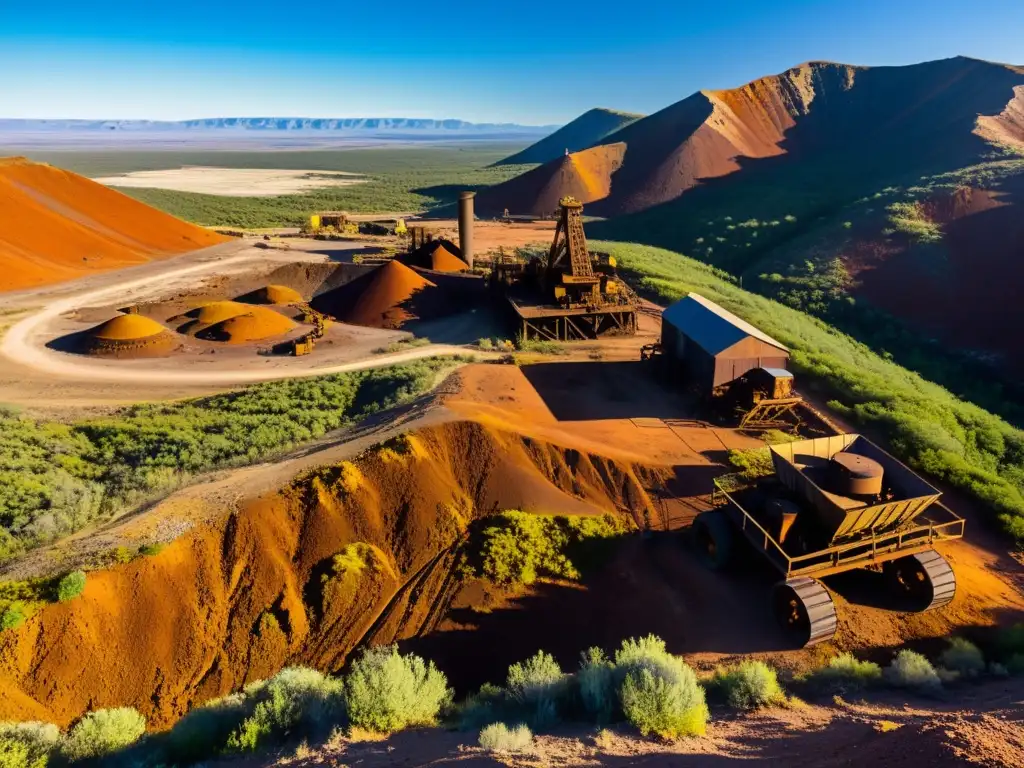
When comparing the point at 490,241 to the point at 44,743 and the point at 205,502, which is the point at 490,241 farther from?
the point at 44,743

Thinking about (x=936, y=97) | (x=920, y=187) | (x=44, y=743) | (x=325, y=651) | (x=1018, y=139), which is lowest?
(x=325, y=651)

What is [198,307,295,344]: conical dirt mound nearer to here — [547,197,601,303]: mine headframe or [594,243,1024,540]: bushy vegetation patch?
[547,197,601,303]: mine headframe

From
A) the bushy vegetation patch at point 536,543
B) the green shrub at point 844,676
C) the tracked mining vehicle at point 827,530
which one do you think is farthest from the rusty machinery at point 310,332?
the green shrub at point 844,676

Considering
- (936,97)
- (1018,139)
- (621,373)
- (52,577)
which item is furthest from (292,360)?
(936,97)

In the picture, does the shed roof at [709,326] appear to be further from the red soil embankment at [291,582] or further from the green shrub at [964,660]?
the green shrub at [964,660]

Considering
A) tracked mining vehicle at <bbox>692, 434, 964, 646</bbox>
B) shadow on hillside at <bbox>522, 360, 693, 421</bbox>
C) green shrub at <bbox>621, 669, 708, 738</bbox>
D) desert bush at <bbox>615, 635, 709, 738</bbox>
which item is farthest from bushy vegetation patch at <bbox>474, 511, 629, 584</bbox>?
shadow on hillside at <bbox>522, 360, 693, 421</bbox>

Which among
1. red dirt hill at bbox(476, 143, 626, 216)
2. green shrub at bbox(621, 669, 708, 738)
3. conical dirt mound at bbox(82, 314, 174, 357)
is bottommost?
conical dirt mound at bbox(82, 314, 174, 357)
